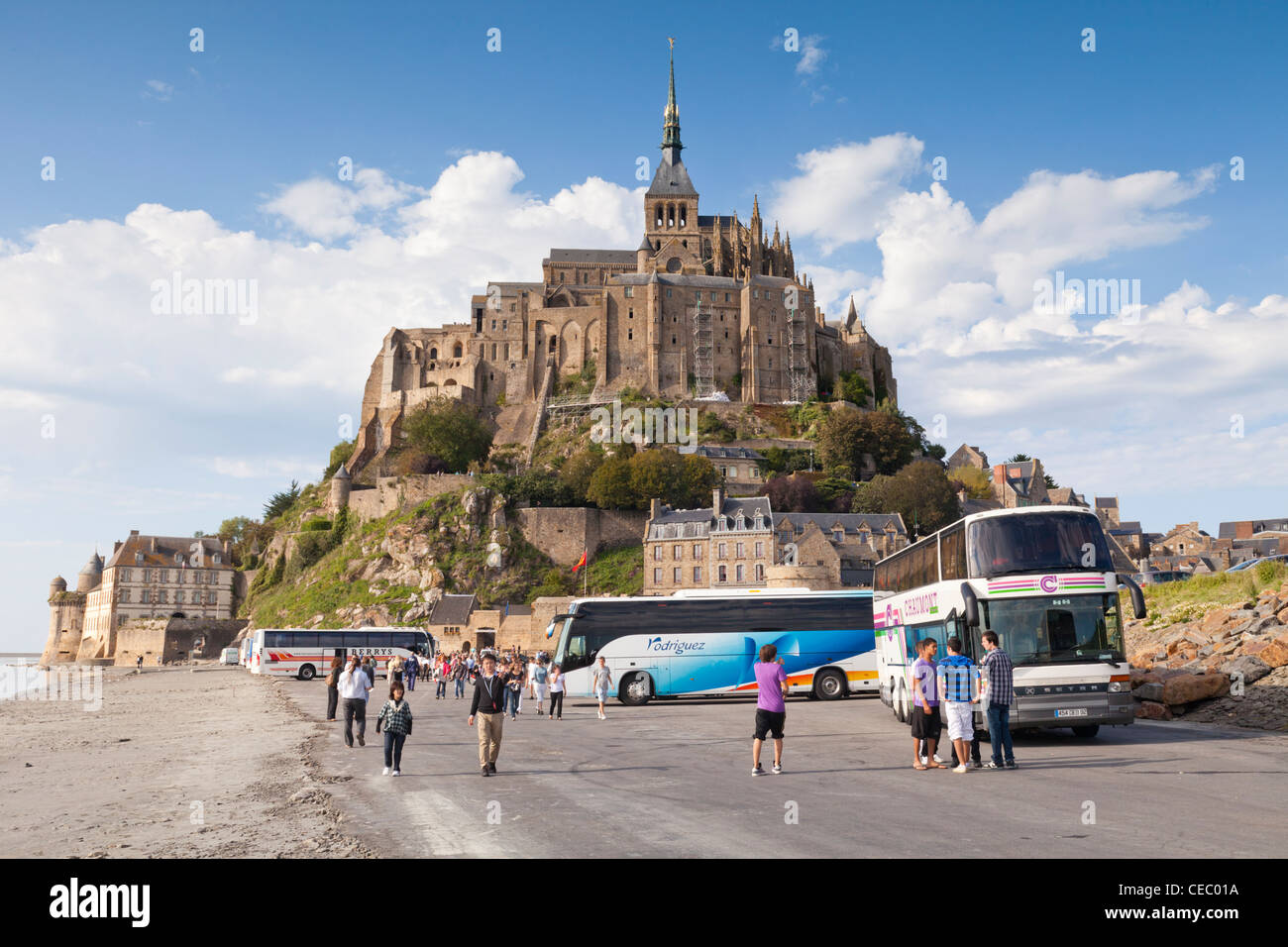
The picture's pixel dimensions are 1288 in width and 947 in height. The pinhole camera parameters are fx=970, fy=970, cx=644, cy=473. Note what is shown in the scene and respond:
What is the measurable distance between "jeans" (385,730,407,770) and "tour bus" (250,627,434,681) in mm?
39627

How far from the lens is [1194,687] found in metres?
20.0

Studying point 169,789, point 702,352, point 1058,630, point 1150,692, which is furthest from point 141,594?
point 1058,630

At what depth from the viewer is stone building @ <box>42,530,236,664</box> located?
98.6 m

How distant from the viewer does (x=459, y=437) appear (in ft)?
315

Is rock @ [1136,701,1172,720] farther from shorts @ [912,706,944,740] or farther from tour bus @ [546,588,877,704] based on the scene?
tour bus @ [546,588,877,704]

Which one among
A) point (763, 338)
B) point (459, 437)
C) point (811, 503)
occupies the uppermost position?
point (763, 338)

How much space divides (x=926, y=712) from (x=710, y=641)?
1657 centimetres

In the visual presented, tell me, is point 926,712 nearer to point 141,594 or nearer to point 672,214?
point 141,594

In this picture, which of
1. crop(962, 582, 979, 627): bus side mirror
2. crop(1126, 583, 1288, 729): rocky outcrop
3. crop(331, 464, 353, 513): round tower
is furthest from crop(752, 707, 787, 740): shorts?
crop(331, 464, 353, 513): round tower

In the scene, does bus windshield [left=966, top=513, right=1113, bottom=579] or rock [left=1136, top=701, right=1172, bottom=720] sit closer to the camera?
bus windshield [left=966, top=513, right=1113, bottom=579]

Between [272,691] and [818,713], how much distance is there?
24.9 m

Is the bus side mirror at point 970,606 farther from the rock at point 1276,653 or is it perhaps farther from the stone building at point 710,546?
the stone building at point 710,546
